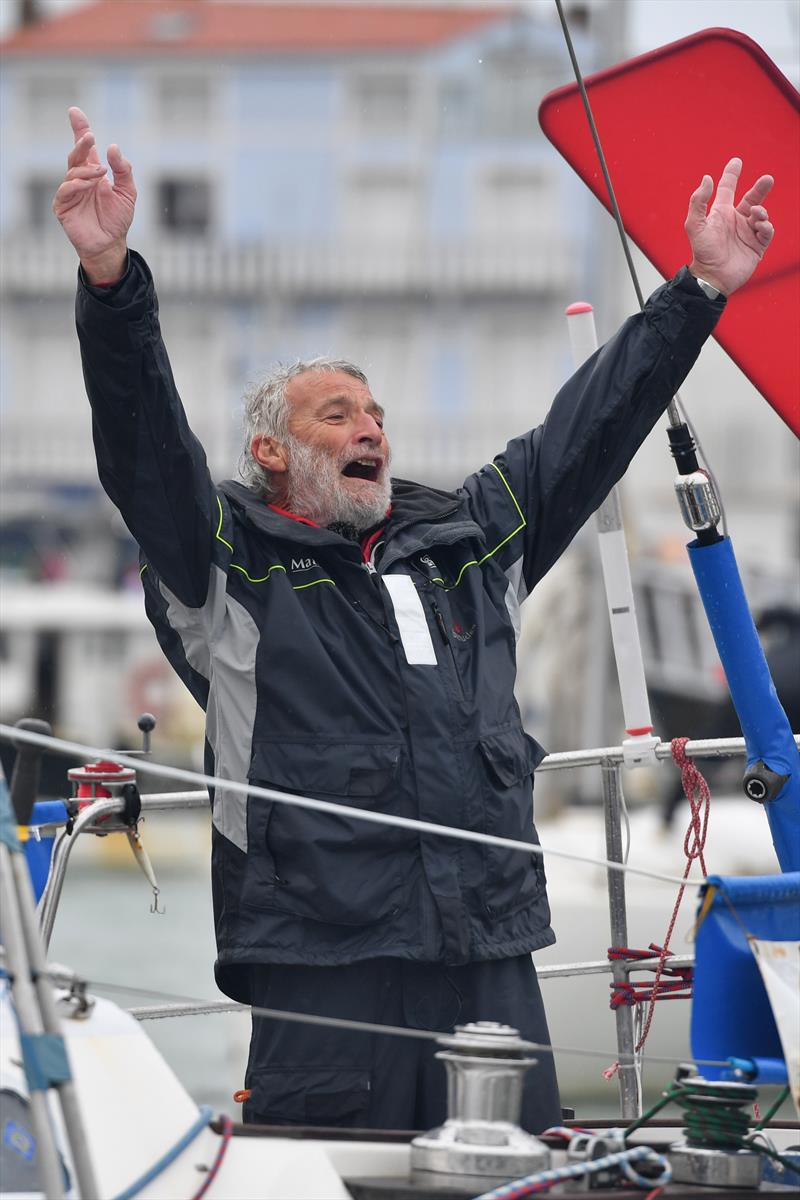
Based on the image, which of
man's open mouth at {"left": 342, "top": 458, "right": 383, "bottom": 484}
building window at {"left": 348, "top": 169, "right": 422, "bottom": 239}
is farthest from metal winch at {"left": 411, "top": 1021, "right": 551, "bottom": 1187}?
building window at {"left": 348, "top": 169, "right": 422, "bottom": 239}

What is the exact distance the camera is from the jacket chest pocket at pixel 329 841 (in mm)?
2855

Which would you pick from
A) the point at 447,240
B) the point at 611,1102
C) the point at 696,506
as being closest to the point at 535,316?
the point at 447,240

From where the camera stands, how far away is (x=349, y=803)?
9.48 feet

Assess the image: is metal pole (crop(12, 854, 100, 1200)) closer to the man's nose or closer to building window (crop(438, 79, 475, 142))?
the man's nose

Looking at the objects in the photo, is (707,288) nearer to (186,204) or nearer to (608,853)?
(608,853)

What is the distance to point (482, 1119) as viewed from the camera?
7.60 ft

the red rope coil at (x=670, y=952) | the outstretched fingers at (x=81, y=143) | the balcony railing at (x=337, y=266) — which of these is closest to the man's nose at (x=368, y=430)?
the outstretched fingers at (x=81, y=143)

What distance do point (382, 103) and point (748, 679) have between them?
3724cm

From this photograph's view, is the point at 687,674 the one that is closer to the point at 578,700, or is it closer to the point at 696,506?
the point at 578,700

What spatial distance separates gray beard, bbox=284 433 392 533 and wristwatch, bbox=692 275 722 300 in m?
0.62

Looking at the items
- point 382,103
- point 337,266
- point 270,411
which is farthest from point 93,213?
point 382,103

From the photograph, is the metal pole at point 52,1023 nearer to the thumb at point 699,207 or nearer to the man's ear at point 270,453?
the man's ear at point 270,453

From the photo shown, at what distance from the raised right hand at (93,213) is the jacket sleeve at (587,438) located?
2.72 feet

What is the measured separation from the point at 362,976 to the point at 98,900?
58.1 feet
